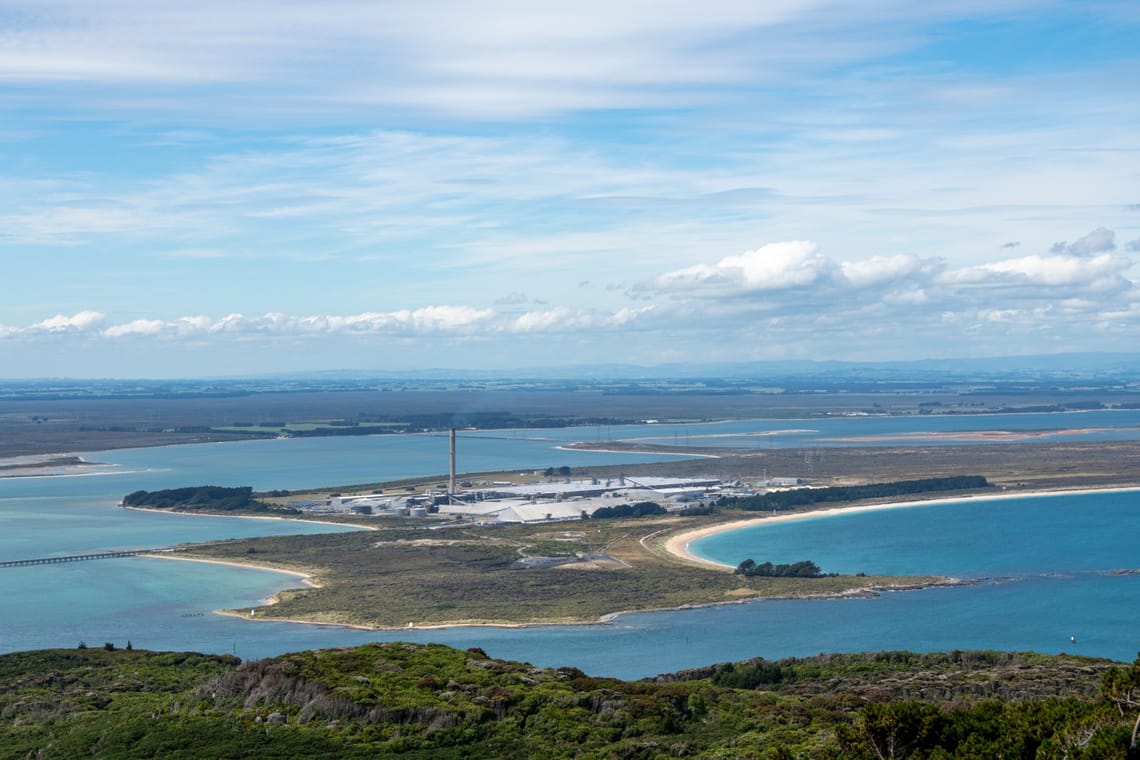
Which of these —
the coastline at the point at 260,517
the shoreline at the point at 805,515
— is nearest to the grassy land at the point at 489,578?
the shoreline at the point at 805,515

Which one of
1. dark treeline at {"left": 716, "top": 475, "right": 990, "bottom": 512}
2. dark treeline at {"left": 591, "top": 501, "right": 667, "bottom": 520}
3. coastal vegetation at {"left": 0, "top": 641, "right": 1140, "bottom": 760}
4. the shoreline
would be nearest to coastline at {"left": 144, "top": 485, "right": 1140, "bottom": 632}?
the shoreline

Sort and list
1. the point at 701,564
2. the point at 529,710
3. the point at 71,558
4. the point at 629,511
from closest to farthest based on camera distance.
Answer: the point at 529,710 < the point at 701,564 < the point at 71,558 < the point at 629,511

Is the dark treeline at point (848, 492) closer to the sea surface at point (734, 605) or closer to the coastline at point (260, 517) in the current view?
the sea surface at point (734, 605)

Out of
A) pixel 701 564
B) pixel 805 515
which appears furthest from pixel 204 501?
pixel 701 564

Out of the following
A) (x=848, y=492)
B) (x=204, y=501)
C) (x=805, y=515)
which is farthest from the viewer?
(x=848, y=492)

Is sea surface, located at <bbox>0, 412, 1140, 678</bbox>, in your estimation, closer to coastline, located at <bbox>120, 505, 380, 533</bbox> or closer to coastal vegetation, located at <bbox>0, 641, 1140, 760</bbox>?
coastline, located at <bbox>120, 505, 380, 533</bbox>

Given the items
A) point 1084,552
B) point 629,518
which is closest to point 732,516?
point 629,518

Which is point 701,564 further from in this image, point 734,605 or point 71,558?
point 71,558

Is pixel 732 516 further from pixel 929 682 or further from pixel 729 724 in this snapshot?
pixel 729 724
